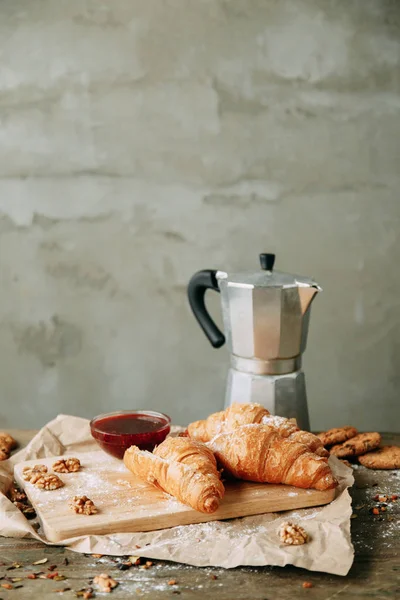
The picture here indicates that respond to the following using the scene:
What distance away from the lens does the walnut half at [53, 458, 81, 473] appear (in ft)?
4.66

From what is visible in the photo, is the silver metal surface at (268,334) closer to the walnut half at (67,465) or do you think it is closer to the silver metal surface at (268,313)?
the silver metal surface at (268,313)

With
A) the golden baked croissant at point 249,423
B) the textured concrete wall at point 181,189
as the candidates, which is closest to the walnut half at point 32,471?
the golden baked croissant at point 249,423

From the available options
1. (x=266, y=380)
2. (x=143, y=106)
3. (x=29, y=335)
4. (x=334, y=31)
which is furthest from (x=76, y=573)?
(x=334, y=31)

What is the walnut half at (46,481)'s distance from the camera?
1.33m

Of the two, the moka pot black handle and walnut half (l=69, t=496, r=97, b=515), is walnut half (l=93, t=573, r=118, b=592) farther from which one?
the moka pot black handle

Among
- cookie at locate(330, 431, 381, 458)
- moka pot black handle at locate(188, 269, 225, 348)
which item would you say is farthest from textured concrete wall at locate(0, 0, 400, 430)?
cookie at locate(330, 431, 381, 458)

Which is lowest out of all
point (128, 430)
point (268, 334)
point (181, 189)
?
point (128, 430)

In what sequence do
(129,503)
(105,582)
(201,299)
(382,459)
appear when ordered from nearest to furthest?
1. (105,582)
2. (129,503)
3. (382,459)
4. (201,299)

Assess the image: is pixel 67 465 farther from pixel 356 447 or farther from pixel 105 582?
pixel 356 447

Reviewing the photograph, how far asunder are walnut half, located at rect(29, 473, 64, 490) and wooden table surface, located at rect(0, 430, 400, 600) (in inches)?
5.6

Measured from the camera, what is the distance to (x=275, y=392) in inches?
64.4

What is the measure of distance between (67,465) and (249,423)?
371 millimetres

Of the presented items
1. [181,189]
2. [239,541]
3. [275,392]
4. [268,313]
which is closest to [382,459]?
[275,392]

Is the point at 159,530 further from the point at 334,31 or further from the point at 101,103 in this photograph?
the point at 334,31
